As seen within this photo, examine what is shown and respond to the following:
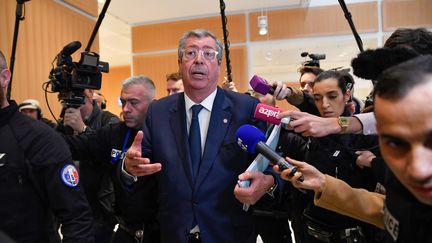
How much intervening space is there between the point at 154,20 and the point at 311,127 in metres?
6.65

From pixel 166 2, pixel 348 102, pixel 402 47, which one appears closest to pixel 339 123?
pixel 402 47

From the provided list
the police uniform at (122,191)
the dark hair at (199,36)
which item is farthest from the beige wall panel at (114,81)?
the dark hair at (199,36)

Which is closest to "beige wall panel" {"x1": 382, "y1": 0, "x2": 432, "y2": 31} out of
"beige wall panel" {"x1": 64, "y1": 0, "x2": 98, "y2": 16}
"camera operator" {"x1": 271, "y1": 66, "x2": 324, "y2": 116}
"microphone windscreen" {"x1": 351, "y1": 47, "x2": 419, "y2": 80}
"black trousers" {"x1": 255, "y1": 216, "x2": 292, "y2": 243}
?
"camera operator" {"x1": 271, "y1": 66, "x2": 324, "y2": 116}

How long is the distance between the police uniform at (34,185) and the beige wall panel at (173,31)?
19.3 ft

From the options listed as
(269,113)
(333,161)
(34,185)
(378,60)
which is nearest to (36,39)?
(34,185)

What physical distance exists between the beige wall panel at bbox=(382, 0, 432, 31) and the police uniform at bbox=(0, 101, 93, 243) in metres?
6.37

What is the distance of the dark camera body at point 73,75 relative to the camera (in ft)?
6.34

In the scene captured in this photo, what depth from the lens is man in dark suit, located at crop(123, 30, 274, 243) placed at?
136 cm

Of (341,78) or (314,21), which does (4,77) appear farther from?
(314,21)

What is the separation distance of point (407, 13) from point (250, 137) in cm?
627

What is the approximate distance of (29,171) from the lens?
1.40 metres

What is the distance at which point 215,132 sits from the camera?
4.69 ft

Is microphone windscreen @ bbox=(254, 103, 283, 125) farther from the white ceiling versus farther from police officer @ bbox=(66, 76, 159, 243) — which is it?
the white ceiling

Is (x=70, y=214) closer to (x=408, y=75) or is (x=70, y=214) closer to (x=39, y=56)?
(x=408, y=75)
